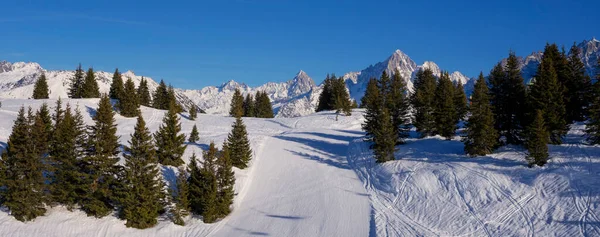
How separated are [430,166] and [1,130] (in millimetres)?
57115

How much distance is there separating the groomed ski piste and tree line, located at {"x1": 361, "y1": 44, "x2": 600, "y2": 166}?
1.76 m

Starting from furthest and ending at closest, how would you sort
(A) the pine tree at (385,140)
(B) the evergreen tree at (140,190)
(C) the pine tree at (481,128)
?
(A) the pine tree at (385,140)
(C) the pine tree at (481,128)
(B) the evergreen tree at (140,190)

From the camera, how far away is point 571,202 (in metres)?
26.2

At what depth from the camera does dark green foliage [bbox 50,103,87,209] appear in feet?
104

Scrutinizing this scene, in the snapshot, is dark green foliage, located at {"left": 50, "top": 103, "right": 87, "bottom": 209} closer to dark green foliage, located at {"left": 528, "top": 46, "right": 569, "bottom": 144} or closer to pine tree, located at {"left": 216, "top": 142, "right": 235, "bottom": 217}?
pine tree, located at {"left": 216, "top": 142, "right": 235, "bottom": 217}

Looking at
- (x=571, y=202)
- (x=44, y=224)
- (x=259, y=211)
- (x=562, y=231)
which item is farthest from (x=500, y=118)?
(x=44, y=224)

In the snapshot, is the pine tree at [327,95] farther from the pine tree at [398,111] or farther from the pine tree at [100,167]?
the pine tree at [100,167]

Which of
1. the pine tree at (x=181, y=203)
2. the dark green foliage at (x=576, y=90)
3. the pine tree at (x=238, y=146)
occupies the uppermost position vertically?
the dark green foliage at (x=576, y=90)

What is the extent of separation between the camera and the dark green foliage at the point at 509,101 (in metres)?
39.8

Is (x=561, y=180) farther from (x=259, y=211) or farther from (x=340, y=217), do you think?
(x=259, y=211)

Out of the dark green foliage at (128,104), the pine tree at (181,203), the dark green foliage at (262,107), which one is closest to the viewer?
the pine tree at (181,203)

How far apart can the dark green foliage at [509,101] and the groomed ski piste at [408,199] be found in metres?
3.05

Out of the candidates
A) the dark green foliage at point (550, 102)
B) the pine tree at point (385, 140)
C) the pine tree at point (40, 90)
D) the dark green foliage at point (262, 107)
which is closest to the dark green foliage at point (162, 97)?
the dark green foliage at point (262, 107)

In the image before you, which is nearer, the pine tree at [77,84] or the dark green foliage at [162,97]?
the pine tree at [77,84]
